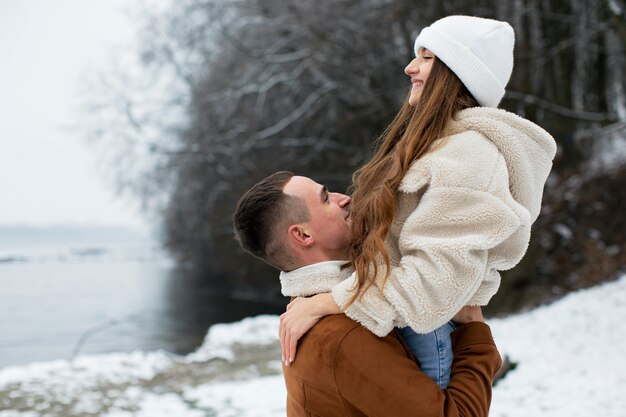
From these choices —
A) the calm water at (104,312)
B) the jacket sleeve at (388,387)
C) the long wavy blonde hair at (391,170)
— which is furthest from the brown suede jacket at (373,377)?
the calm water at (104,312)

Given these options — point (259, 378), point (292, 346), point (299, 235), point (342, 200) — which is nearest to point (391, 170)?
point (342, 200)

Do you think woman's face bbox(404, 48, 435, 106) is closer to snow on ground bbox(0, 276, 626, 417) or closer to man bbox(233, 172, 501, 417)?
man bbox(233, 172, 501, 417)

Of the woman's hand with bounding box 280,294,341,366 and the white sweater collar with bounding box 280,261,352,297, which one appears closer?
the woman's hand with bounding box 280,294,341,366

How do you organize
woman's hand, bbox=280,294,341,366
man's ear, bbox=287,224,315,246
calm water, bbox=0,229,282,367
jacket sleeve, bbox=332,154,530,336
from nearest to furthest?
1. jacket sleeve, bbox=332,154,530,336
2. woman's hand, bbox=280,294,341,366
3. man's ear, bbox=287,224,315,246
4. calm water, bbox=0,229,282,367

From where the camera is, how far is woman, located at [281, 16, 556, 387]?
1765 millimetres

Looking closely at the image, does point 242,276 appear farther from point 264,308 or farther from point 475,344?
point 475,344

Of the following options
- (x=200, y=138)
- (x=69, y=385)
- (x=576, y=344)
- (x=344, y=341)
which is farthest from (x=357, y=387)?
(x=200, y=138)

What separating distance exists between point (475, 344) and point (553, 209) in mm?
12096

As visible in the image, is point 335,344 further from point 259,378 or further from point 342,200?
point 259,378

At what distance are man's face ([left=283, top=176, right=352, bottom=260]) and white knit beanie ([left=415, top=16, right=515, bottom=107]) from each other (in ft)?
1.76

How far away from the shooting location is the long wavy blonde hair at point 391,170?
1.82 m

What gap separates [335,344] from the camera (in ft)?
5.91

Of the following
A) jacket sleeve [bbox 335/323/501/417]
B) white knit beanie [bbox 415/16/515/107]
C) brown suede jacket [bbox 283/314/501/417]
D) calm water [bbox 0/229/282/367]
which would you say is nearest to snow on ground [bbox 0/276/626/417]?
calm water [bbox 0/229/282/367]

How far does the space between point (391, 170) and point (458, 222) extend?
0.92 ft
